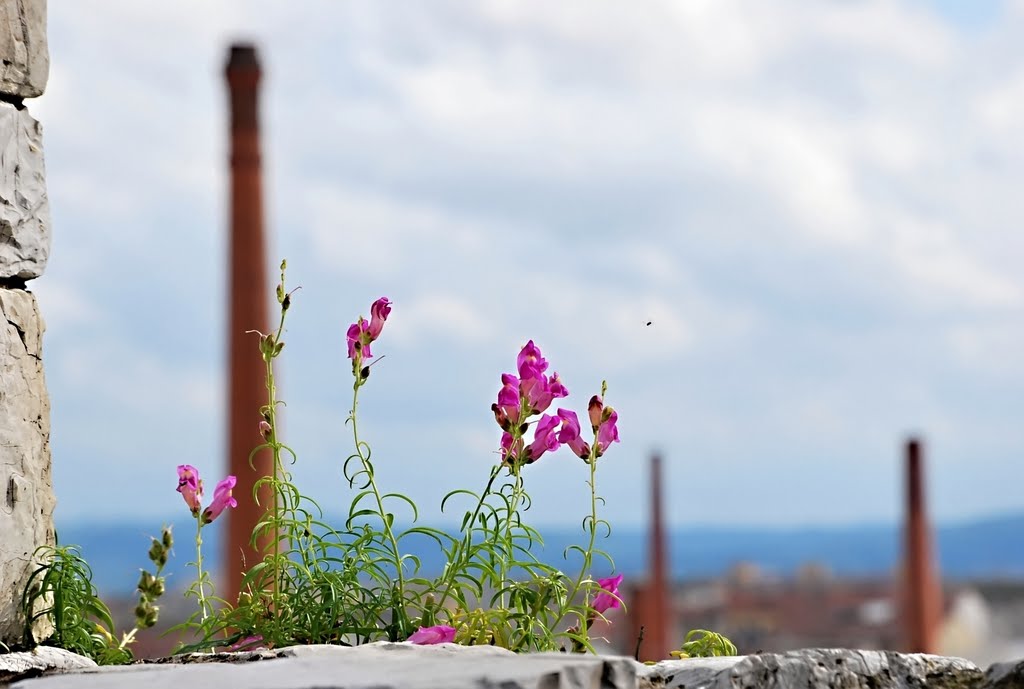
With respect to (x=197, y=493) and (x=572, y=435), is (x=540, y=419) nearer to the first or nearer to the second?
(x=572, y=435)

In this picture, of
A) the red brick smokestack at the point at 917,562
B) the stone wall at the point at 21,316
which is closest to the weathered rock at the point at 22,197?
the stone wall at the point at 21,316

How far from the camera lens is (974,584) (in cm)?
2839

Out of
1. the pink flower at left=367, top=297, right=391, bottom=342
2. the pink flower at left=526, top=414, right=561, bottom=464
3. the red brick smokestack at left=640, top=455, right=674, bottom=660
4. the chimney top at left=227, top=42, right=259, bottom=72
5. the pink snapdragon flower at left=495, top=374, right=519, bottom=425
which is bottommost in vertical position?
the red brick smokestack at left=640, top=455, right=674, bottom=660

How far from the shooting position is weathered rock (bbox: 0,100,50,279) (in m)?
2.80

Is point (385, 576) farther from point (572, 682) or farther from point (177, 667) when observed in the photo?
point (572, 682)

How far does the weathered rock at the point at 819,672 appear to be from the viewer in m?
2.21

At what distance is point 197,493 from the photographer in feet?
9.79

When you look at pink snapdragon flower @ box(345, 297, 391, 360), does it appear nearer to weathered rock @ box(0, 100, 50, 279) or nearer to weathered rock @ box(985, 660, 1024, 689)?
weathered rock @ box(0, 100, 50, 279)

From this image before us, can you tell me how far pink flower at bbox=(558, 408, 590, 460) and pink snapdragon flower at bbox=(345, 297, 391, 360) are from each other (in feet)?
1.44

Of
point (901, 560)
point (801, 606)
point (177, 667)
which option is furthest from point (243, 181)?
point (801, 606)

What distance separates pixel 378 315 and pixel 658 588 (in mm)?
15619

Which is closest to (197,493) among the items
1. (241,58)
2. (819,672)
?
(819,672)

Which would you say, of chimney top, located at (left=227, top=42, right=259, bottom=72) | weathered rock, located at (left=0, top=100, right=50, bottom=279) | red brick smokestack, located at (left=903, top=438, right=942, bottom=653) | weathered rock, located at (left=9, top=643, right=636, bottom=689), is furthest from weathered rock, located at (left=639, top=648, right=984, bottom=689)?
red brick smokestack, located at (left=903, top=438, right=942, bottom=653)

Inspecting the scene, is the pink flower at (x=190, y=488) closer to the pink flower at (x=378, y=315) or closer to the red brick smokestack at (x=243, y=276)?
the pink flower at (x=378, y=315)
